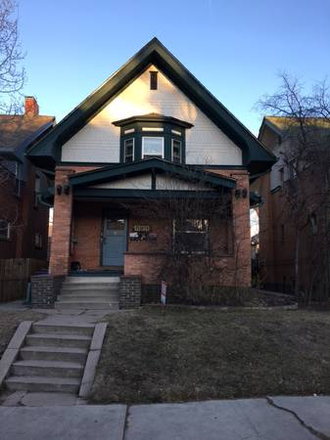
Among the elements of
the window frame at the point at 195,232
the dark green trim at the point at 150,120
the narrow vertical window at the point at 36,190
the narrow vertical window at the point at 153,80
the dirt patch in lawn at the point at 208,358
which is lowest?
the dirt patch in lawn at the point at 208,358

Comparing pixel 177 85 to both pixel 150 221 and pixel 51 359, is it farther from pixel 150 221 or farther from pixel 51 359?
pixel 51 359

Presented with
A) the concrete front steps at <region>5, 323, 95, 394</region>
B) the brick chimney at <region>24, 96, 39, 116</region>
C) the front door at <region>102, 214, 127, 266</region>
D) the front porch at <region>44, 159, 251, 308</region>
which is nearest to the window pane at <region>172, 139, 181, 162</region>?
the front porch at <region>44, 159, 251, 308</region>

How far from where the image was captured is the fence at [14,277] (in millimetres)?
15492

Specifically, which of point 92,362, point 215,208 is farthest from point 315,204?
point 92,362

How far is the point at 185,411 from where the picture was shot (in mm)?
5980

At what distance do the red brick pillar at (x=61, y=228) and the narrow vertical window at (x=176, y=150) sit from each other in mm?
3876

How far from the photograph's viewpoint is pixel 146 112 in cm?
1652

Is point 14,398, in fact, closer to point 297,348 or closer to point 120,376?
point 120,376

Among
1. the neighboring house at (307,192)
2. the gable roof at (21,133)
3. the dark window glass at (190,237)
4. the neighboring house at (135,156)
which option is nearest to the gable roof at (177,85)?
the neighboring house at (135,156)

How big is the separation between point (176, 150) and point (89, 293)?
6.15 m

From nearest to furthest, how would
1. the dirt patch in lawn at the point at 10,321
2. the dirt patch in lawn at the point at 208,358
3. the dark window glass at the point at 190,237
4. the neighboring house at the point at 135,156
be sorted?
the dirt patch in lawn at the point at 208,358 → the dirt patch in lawn at the point at 10,321 → the dark window glass at the point at 190,237 → the neighboring house at the point at 135,156

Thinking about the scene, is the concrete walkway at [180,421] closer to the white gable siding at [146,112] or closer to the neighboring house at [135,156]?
the neighboring house at [135,156]

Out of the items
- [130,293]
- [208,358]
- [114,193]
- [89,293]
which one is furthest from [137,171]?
[208,358]

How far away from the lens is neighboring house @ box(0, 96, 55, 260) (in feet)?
65.2
